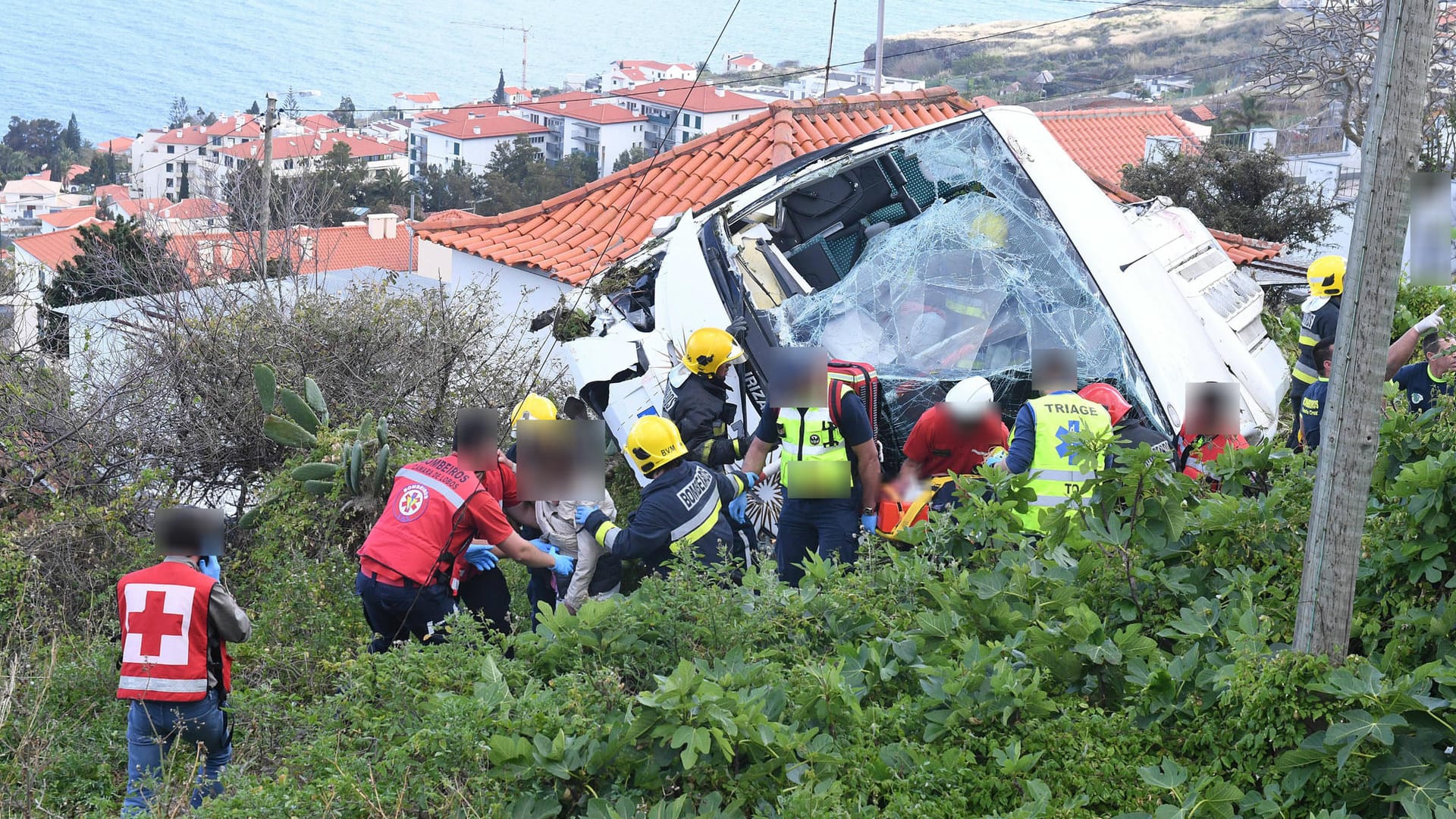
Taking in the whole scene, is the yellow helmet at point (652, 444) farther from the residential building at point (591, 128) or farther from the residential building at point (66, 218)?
the residential building at point (591, 128)

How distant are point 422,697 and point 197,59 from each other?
17957 cm

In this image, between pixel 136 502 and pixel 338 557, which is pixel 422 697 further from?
pixel 136 502

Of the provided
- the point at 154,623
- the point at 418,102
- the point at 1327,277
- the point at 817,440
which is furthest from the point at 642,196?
the point at 418,102

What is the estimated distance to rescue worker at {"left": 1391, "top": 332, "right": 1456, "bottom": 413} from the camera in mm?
5512

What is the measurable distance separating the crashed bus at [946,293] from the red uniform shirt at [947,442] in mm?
563

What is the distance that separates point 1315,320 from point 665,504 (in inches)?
186

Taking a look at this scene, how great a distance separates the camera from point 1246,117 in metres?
43.1

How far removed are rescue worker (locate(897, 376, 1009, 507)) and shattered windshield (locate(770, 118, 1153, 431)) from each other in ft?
2.16

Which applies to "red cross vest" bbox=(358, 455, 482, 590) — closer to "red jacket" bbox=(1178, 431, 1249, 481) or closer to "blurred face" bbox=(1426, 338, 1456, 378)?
"red jacket" bbox=(1178, 431, 1249, 481)

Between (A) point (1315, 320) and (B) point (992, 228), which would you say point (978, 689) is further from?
(A) point (1315, 320)

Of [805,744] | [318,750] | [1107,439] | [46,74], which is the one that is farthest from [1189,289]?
[46,74]

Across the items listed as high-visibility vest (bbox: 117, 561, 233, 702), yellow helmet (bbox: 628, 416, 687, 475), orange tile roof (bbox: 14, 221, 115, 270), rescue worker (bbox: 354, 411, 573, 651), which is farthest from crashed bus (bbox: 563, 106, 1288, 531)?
orange tile roof (bbox: 14, 221, 115, 270)

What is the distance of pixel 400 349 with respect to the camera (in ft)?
26.6

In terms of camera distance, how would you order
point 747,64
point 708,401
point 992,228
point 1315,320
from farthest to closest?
point 747,64
point 1315,320
point 992,228
point 708,401
